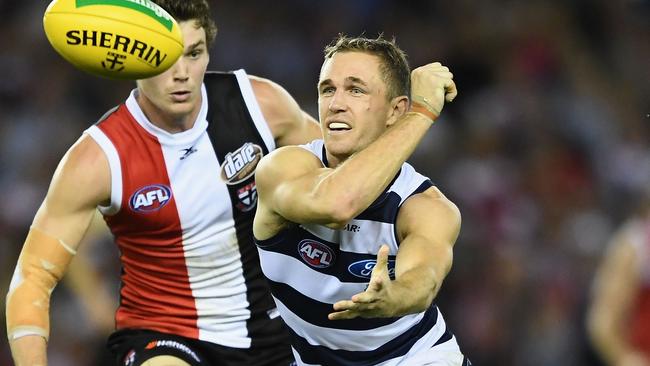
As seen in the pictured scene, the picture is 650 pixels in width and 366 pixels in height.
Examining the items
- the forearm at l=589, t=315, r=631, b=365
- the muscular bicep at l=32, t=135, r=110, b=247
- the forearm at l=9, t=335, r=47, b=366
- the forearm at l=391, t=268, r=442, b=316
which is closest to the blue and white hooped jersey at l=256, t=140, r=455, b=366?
the forearm at l=391, t=268, r=442, b=316

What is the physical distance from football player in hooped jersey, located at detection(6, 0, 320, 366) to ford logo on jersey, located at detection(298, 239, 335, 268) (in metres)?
0.96

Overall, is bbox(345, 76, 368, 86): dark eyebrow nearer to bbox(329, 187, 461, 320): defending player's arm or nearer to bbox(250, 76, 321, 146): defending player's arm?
bbox(329, 187, 461, 320): defending player's arm

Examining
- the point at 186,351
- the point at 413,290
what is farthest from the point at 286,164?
the point at 186,351

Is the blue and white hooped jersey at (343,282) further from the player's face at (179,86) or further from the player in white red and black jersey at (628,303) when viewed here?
the player in white red and black jersey at (628,303)

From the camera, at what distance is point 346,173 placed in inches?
162

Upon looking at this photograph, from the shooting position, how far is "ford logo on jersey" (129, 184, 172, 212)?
17.0ft

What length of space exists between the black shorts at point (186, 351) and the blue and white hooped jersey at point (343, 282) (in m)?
0.78

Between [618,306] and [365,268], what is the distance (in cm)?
264

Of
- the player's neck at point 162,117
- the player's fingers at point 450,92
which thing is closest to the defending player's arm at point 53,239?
the player's neck at point 162,117

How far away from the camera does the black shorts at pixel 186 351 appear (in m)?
5.18

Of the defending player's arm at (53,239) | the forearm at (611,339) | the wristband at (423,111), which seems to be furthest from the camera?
the forearm at (611,339)

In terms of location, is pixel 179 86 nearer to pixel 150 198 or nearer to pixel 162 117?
pixel 162 117

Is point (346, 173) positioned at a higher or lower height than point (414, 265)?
higher

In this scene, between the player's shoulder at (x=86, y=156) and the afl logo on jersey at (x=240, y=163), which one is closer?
the player's shoulder at (x=86, y=156)
